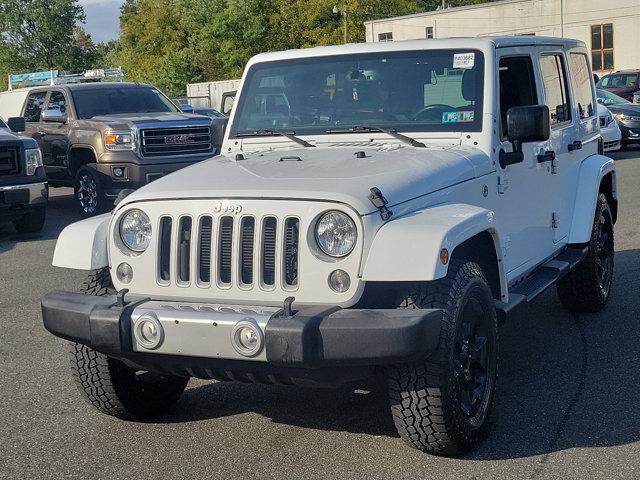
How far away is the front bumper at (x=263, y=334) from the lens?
13.3ft

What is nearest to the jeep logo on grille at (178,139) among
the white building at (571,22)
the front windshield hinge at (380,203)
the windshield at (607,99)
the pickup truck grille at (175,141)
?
the pickup truck grille at (175,141)

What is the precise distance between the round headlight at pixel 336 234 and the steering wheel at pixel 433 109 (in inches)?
60.0

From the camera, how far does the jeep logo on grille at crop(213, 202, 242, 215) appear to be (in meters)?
4.43

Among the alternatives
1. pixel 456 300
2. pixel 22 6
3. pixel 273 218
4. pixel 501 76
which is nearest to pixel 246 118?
pixel 501 76

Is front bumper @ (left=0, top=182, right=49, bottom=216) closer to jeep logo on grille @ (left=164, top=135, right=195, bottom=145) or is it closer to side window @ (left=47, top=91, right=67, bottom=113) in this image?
jeep logo on grille @ (left=164, top=135, right=195, bottom=145)

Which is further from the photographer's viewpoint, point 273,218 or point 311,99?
point 311,99

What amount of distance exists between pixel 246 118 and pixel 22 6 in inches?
3156

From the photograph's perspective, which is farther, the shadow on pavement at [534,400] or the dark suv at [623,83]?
the dark suv at [623,83]

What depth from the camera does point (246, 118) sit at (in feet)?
20.3

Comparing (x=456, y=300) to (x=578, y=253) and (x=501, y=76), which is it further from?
(x=578, y=253)

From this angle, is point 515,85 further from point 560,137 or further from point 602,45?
point 602,45

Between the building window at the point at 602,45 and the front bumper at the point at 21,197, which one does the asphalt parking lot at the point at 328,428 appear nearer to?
the front bumper at the point at 21,197

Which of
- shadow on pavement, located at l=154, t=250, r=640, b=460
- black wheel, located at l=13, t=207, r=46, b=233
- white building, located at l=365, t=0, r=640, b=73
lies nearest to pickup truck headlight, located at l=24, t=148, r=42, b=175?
black wheel, located at l=13, t=207, r=46, b=233

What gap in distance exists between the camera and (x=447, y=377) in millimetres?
4301
